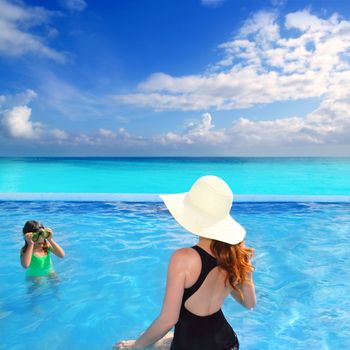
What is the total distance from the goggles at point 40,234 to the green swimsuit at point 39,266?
0.33 meters

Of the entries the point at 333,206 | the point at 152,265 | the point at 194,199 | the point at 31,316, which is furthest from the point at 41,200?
the point at 194,199

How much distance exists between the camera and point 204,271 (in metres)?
1.57

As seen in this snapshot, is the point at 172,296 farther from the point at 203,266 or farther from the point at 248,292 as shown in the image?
the point at 248,292

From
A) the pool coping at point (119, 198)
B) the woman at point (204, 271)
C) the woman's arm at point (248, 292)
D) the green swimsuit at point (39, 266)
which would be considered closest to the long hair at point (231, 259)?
the woman at point (204, 271)

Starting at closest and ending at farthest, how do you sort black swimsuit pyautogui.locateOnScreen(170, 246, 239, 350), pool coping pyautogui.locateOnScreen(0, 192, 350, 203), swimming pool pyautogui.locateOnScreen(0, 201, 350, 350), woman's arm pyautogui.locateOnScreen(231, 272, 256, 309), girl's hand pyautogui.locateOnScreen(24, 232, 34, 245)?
black swimsuit pyautogui.locateOnScreen(170, 246, 239, 350)
woman's arm pyautogui.locateOnScreen(231, 272, 256, 309)
swimming pool pyautogui.locateOnScreen(0, 201, 350, 350)
girl's hand pyautogui.locateOnScreen(24, 232, 34, 245)
pool coping pyautogui.locateOnScreen(0, 192, 350, 203)

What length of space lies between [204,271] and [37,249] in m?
2.66

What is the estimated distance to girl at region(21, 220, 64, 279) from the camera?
342cm

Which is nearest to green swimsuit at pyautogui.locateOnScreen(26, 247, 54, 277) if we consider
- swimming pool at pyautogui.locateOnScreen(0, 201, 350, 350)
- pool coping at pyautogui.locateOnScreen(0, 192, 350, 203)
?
swimming pool at pyautogui.locateOnScreen(0, 201, 350, 350)

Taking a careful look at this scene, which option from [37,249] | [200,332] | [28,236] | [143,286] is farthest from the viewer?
[143,286]

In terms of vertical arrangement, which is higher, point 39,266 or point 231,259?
point 231,259

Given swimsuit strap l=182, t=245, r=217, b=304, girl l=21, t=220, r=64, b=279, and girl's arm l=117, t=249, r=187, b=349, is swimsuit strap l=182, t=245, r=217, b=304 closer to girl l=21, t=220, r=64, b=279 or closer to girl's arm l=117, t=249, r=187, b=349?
girl's arm l=117, t=249, r=187, b=349

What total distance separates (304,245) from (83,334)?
3.73m

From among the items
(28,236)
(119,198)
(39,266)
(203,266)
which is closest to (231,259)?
(203,266)

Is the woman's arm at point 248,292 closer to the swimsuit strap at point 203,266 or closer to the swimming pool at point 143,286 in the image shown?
the swimsuit strap at point 203,266
